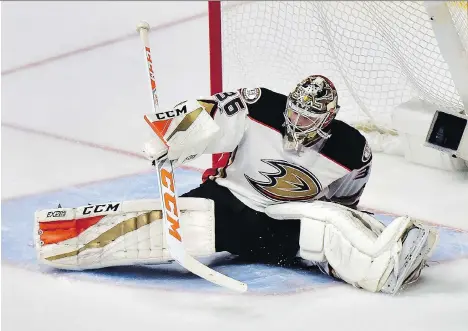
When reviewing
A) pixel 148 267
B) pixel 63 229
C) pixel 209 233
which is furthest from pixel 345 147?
pixel 63 229

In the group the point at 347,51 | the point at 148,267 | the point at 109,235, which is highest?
the point at 347,51

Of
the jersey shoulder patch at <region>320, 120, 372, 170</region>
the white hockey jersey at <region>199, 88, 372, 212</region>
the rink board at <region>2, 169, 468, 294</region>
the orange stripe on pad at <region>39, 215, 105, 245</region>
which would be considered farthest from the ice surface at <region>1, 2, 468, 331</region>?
the jersey shoulder patch at <region>320, 120, 372, 170</region>

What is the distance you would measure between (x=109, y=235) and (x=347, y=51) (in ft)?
4.01

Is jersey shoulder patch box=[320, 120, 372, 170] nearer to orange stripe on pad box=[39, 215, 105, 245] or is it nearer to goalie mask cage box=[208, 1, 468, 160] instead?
goalie mask cage box=[208, 1, 468, 160]

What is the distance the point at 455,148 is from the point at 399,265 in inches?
34.6

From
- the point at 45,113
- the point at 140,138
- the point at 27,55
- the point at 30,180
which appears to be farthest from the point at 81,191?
the point at 27,55

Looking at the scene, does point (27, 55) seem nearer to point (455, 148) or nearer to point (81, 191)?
point (81, 191)

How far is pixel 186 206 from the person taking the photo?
2.90 metres

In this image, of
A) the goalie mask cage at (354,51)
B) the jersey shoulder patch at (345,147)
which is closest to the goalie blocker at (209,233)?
the jersey shoulder patch at (345,147)

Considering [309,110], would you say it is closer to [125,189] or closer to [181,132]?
[181,132]

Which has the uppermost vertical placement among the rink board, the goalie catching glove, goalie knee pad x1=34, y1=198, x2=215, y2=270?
the goalie catching glove

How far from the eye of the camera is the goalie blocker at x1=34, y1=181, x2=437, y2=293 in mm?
2801

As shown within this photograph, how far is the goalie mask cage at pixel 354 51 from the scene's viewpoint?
3432mm

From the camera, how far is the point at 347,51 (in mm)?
3705
